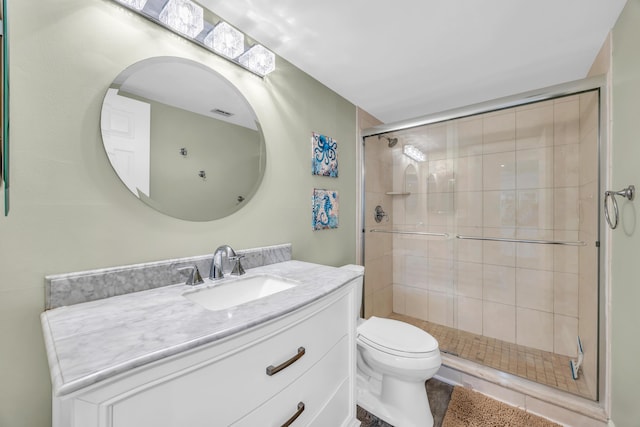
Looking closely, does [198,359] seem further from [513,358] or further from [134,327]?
[513,358]

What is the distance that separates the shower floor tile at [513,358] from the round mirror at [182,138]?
2.07 m

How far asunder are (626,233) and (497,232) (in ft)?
3.67

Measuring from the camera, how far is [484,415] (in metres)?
1.51

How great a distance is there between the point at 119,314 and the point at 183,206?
525 millimetres

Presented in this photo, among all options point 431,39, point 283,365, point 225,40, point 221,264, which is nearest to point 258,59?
point 225,40

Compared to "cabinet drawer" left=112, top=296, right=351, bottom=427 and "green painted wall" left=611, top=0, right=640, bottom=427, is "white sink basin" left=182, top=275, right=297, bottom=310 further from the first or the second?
"green painted wall" left=611, top=0, right=640, bottom=427

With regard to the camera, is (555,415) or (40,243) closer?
(40,243)

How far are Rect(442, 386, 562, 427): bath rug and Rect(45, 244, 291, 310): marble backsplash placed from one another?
1.66 metres

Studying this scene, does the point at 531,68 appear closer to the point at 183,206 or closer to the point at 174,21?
the point at 174,21

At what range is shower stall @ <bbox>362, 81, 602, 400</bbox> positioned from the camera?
178 centimetres

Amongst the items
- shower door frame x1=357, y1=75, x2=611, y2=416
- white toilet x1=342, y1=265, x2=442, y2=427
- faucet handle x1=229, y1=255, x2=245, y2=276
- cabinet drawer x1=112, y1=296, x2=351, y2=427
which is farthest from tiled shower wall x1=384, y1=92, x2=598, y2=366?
cabinet drawer x1=112, y1=296, x2=351, y2=427

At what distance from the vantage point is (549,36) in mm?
1448

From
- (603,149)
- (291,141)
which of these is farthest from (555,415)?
(291,141)

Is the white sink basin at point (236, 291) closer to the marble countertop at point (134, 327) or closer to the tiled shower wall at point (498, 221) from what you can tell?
the marble countertop at point (134, 327)
